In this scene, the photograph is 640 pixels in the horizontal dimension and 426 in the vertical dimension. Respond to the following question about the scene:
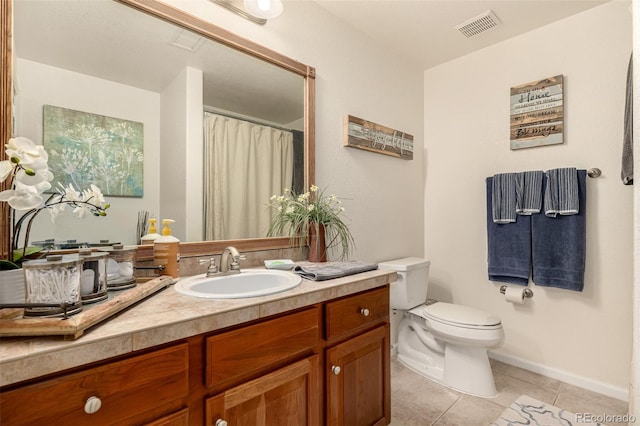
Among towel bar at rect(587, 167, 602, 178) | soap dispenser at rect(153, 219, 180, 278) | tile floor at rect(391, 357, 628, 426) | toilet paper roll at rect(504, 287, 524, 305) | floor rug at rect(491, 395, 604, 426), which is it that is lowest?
tile floor at rect(391, 357, 628, 426)

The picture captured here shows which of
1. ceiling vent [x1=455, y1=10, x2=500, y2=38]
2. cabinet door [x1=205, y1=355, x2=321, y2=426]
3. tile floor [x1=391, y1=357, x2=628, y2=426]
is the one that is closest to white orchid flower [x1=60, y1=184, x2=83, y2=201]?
cabinet door [x1=205, y1=355, x2=321, y2=426]

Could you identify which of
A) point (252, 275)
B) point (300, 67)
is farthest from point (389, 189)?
point (252, 275)

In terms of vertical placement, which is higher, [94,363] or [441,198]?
[441,198]

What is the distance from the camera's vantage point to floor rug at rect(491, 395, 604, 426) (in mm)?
1592

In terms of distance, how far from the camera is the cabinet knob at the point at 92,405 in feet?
2.05

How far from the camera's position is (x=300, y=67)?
1.74 meters

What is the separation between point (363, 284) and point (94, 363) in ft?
2.97

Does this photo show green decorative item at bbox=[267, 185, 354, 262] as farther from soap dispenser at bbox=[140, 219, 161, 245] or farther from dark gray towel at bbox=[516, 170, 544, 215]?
dark gray towel at bbox=[516, 170, 544, 215]

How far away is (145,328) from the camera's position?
0.69m

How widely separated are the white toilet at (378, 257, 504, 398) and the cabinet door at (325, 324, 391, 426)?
688mm

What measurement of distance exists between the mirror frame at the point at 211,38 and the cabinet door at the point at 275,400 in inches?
25.6

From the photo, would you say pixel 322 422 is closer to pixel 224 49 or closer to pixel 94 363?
pixel 94 363

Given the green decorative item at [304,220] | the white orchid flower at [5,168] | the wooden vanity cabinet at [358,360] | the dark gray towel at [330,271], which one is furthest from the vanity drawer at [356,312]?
the white orchid flower at [5,168]

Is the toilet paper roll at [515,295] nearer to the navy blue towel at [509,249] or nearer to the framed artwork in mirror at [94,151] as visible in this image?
the navy blue towel at [509,249]
